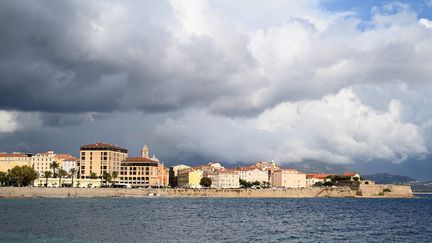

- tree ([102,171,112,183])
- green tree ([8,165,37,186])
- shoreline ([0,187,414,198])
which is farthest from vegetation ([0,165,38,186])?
tree ([102,171,112,183])

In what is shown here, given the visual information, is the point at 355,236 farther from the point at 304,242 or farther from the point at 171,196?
the point at 171,196

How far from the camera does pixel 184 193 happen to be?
169 m

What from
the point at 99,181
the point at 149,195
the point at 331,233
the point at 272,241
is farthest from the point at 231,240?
the point at 99,181

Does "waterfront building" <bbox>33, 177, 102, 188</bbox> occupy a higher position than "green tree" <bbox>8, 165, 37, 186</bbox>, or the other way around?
"green tree" <bbox>8, 165, 37, 186</bbox>

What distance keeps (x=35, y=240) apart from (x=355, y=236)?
90.2ft

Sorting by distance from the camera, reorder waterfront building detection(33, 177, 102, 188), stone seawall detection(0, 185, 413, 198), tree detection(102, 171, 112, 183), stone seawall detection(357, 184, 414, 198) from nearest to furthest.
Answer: stone seawall detection(0, 185, 413, 198), waterfront building detection(33, 177, 102, 188), stone seawall detection(357, 184, 414, 198), tree detection(102, 171, 112, 183)

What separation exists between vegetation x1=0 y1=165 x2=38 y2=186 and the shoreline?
49.4 feet

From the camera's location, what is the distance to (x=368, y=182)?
615ft

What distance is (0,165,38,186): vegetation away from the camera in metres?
149

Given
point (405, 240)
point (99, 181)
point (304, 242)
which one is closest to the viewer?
point (304, 242)

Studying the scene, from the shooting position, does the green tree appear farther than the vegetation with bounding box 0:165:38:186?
No

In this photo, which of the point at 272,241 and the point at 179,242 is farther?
the point at 272,241

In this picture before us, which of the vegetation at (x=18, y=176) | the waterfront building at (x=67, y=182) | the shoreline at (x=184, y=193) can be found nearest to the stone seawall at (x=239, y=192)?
the shoreline at (x=184, y=193)

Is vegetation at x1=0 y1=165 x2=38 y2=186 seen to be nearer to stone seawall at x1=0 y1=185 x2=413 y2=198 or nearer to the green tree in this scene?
the green tree
